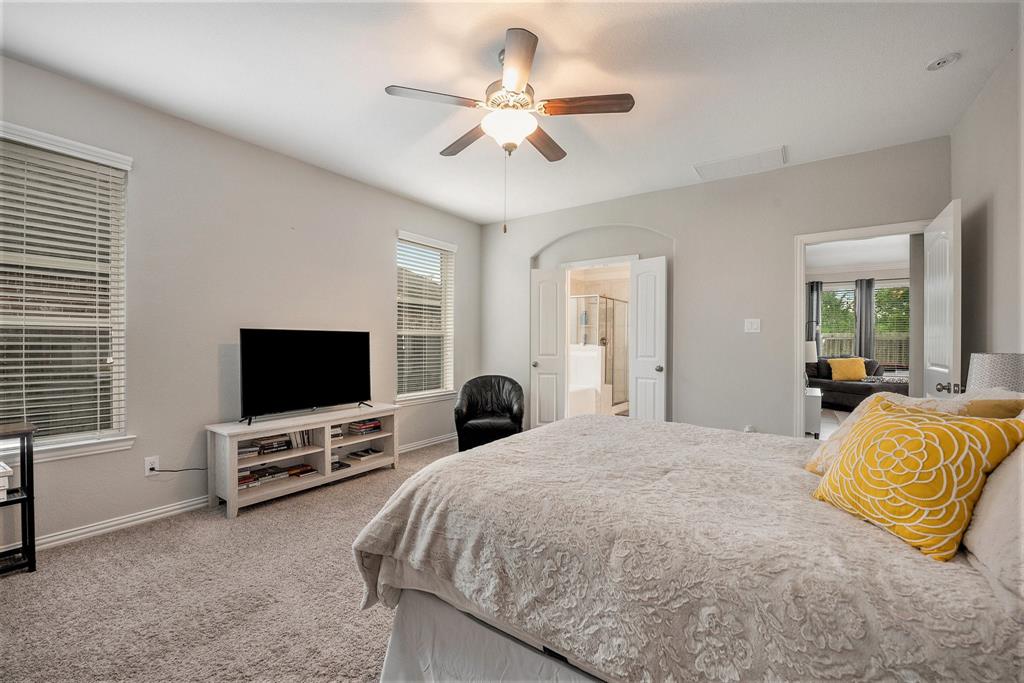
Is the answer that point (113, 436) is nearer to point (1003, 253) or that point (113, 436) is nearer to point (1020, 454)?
point (1020, 454)

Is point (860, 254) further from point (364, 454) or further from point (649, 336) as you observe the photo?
point (364, 454)

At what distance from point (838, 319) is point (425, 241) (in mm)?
7942

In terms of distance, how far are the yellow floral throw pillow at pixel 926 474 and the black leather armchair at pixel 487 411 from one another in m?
3.00

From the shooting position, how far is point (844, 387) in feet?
21.2

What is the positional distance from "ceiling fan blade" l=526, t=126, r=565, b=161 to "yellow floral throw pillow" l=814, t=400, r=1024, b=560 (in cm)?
198

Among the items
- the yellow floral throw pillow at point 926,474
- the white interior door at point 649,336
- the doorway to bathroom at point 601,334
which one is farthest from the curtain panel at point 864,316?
the yellow floral throw pillow at point 926,474

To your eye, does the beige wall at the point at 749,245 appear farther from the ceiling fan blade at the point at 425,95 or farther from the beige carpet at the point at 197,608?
the beige carpet at the point at 197,608

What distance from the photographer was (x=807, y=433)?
4883mm

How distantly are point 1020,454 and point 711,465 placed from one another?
80 centimetres

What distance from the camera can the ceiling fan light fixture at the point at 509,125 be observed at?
2141 mm

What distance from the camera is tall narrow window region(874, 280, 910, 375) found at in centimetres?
793

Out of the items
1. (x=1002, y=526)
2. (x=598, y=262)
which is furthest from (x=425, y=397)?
(x=1002, y=526)

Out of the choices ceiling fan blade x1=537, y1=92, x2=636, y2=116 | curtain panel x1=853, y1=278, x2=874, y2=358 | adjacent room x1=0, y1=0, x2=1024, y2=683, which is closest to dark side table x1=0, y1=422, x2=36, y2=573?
adjacent room x1=0, y1=0, x2=1024, y2=683

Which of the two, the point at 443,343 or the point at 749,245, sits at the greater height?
the point at 749,245
